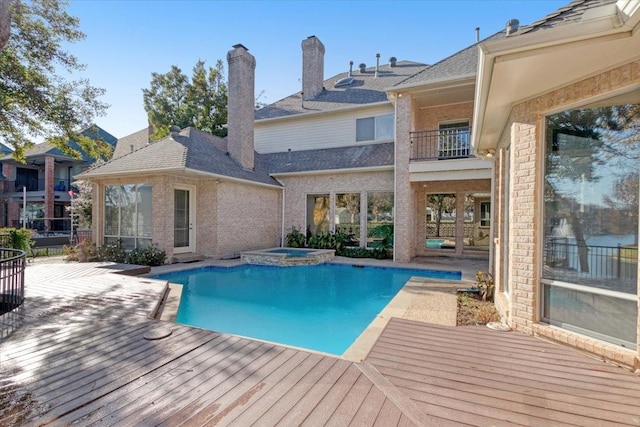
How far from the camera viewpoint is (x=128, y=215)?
12.0 meters

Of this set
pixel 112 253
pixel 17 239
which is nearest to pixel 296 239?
pixel 112 253

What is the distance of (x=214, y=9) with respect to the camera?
10.6m

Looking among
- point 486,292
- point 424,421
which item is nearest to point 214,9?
point 486,292

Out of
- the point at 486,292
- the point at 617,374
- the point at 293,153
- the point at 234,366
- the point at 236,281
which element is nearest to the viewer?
the point at 617,374

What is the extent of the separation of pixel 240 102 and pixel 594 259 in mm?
13968

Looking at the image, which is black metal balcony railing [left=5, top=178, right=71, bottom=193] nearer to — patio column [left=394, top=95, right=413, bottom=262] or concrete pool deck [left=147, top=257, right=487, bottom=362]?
concrete pool deck [left=147, top=257, right=487, bottom=362]

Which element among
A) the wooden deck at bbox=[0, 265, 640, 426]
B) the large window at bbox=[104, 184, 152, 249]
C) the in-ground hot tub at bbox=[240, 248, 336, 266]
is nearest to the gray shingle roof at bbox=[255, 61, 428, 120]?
the in-ground hot tub at bbox=[240, 248, 336, 266]

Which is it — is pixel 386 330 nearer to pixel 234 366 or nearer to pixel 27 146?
pixel 234 366

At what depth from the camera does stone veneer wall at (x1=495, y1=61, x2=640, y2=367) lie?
153 inches

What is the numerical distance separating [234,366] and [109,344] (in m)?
1.80

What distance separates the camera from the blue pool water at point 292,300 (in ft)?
19.2

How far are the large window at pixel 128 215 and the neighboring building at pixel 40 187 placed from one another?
1687cm

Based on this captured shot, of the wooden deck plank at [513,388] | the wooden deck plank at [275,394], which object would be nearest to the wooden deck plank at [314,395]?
the wooden deck plank at [275,394]

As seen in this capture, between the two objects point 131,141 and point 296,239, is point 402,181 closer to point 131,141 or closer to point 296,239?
point 296,239
